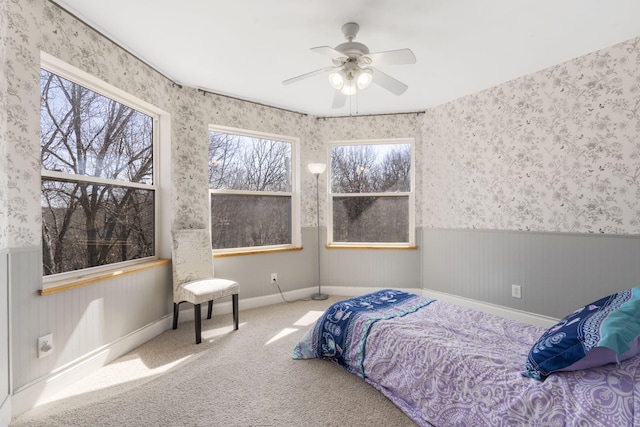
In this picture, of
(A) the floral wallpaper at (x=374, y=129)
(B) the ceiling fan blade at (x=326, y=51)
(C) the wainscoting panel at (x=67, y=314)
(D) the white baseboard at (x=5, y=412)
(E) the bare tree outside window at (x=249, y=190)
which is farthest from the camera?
(A) the floral wallpaper at (x=374, y=129)

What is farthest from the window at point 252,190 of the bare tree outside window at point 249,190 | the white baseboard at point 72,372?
the white baseboard at point 72,372

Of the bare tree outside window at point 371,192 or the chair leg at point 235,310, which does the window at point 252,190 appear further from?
the chair leg at point 235,310

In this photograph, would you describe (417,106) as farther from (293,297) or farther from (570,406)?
(570,406)

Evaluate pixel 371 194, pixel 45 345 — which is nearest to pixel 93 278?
pixel 45 345

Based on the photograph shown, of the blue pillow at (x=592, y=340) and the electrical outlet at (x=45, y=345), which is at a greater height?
the blue pillow at (x=592, y=340)

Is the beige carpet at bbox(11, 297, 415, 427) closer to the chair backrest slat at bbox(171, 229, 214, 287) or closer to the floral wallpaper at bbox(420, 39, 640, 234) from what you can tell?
the chair backrest slat at bbox(171, 229, 214, 287)

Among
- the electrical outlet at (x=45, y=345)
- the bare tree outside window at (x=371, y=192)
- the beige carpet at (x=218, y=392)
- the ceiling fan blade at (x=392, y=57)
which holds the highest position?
the ceiling fan blade at (x=392, y=57)

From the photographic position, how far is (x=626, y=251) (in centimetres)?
246

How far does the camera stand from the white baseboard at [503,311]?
2939mm

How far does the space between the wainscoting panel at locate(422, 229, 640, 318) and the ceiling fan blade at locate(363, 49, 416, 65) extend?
217 cm

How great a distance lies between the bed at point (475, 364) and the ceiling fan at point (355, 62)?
1710 mm

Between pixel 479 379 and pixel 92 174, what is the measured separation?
2979mm

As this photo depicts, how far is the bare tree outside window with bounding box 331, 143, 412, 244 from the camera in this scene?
4.11m

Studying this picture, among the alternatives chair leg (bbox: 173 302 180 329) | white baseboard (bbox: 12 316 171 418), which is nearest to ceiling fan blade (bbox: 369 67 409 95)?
chair leg (bbox: 173 302 180 329)
